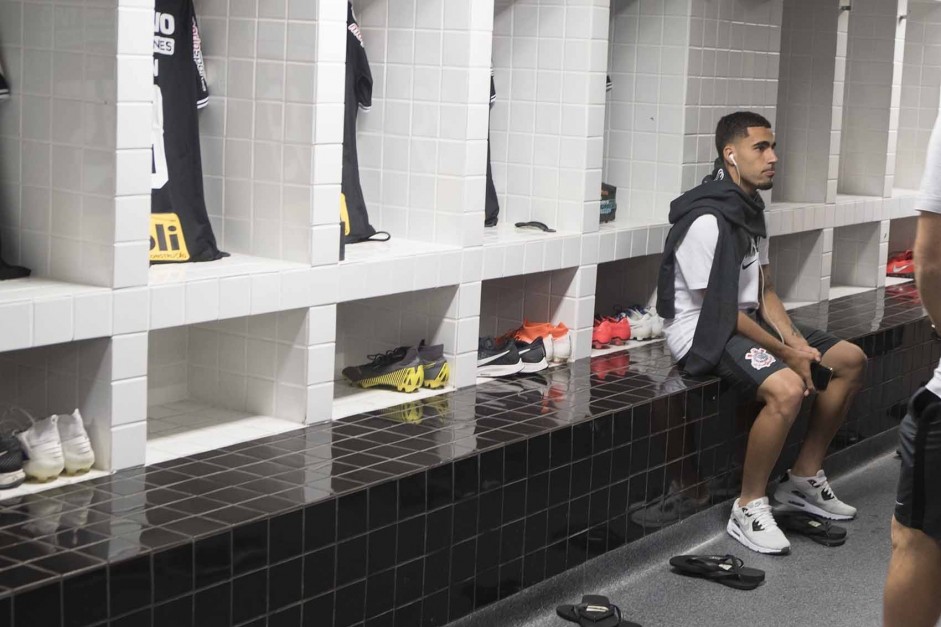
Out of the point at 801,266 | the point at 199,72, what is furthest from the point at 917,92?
the point at 199,72

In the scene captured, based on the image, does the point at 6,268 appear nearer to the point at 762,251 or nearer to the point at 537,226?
the point at 537,226

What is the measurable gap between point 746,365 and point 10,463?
7.95ft

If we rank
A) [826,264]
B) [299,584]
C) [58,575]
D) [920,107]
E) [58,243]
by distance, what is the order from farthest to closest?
[920,107] → [826,264] → [58,243] → [299,584] → [58,575]

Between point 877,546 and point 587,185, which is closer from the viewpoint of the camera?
point 877,546

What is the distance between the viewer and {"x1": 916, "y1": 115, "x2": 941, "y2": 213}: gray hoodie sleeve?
2506 millimetres

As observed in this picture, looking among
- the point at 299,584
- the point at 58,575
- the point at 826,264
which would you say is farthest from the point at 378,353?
the point at 826,264

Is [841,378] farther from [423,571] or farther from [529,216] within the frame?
[423,571]

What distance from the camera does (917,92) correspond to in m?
7.72

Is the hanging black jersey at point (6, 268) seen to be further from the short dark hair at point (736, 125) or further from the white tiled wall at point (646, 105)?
the white tiled wall at point (646, 105)

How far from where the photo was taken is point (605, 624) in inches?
142

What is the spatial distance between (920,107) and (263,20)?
512cm

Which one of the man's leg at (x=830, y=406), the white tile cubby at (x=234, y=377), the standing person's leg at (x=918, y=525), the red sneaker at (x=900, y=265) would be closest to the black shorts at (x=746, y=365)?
the man's leg at (x=830, y=406)

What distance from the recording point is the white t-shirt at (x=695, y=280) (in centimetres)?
450

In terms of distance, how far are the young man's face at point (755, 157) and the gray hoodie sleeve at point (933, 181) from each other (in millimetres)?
Result: 2116
